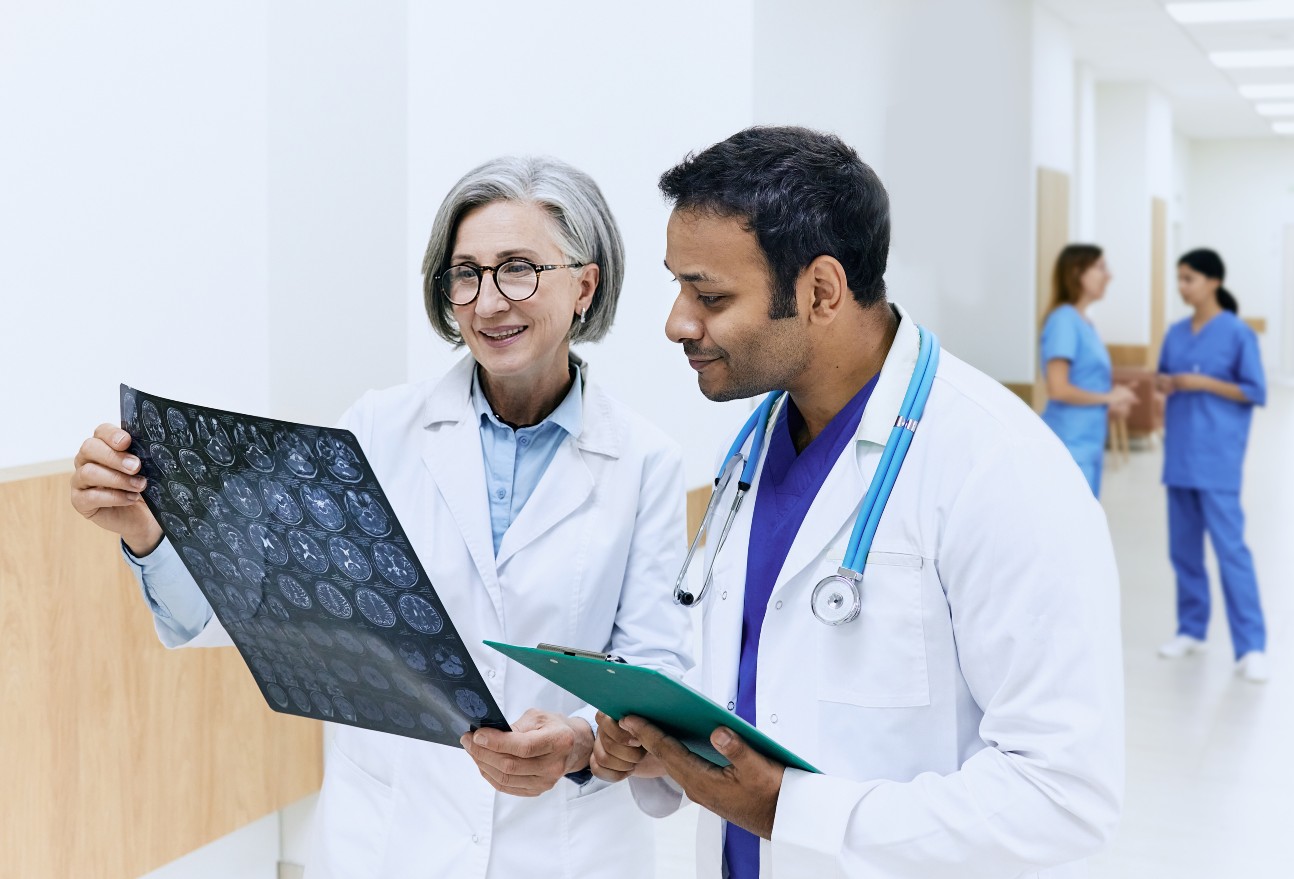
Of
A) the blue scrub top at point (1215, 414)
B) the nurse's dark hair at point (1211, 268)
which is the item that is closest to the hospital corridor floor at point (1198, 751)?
the blue scrub top at point (1215, 414)

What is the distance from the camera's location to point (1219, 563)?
190 inches

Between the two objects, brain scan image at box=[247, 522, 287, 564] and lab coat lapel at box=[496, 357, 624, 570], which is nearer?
brain scan image at box=[247, 522, 287, 564]

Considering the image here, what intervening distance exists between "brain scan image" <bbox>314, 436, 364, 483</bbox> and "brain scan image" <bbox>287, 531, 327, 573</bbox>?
3.8 inches

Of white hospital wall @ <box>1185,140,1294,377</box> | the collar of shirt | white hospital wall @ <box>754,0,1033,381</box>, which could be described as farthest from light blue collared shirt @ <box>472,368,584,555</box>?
white hospital wall @ <box>1185,140,1294,377</box>

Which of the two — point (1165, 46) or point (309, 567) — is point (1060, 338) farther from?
point (1165, 46)

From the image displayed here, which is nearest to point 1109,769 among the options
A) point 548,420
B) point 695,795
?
point 695,795

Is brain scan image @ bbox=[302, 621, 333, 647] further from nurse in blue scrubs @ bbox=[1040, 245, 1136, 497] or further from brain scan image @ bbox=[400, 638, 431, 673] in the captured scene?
nurse in blue scrubs @ bbox=[1040, 245, 1136, 497]

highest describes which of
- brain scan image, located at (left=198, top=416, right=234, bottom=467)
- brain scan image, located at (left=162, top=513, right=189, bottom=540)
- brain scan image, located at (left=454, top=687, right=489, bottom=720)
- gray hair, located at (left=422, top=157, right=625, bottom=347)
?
gray hair, located at (left=422, top=157, right=625, bottom=347)

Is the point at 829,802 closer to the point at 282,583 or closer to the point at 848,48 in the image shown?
the point at 282,583

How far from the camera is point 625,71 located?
121 inches

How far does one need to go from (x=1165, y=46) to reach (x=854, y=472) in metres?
9.04

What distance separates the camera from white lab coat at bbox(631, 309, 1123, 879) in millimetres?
1046

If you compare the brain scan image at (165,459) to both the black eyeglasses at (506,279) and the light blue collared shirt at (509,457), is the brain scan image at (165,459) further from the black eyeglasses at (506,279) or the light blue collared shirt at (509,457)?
the black eyeglasses at (506,279)

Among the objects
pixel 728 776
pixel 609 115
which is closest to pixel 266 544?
pixel 728 776
